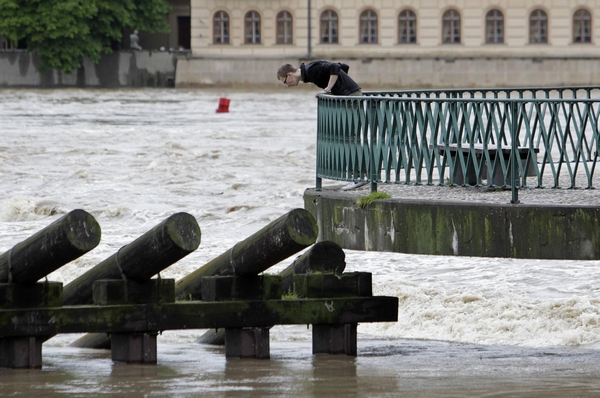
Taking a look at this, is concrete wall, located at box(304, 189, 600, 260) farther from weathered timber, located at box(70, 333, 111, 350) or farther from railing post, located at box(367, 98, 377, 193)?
weathered timber, located at box(70, 333, 111, 350)

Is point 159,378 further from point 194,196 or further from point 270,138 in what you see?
point 270,138

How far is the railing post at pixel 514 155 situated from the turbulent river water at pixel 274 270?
1.23 m

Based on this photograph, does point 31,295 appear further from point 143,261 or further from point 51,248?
point 143,261

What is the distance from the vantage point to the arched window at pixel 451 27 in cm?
6775

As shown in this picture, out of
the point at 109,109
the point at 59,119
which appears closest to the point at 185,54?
the point at 109,109

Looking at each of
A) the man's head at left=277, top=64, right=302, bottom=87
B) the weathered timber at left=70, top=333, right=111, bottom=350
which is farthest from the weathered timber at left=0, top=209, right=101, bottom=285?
the man's head at left=277, top=64, right=302, bottom=87

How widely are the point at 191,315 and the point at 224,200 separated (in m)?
12.9

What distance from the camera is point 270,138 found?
1339 inches

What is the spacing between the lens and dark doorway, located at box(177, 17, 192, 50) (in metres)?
74.0

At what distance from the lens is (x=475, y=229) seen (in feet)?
30.2

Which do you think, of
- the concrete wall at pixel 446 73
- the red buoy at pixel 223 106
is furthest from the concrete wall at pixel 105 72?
the red buoy at pixel 223 106

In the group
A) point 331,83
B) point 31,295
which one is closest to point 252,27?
point 331,83

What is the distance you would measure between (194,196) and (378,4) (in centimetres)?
4664

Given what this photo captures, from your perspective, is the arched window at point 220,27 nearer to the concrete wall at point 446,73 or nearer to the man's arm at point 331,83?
the concrete wall at point 446,73
